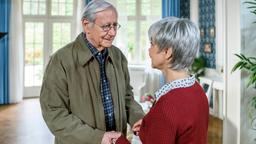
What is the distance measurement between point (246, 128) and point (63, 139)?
91.9 inches

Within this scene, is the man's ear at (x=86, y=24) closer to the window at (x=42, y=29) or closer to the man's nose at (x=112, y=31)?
the man's nose at (x=112, y=31)

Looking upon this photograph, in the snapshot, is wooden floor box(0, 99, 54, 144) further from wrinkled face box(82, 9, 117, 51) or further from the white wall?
wrinkled face box(82, 9, 117, 51)

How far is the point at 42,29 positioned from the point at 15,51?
1063 millimetres

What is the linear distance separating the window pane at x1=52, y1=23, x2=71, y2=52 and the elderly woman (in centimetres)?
732

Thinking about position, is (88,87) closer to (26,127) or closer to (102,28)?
(102,28)

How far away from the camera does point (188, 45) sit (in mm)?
1234

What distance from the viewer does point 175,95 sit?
119 centimetres

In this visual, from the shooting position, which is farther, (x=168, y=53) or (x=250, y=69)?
(x=250, y=69)

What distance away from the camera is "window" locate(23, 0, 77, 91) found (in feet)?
26.6

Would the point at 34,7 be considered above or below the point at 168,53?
above

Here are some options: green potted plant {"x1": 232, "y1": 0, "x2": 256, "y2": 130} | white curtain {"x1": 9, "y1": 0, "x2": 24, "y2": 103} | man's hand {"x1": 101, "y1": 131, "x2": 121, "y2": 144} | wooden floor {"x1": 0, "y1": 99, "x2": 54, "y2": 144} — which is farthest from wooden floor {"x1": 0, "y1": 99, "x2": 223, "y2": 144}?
man's hand {"x1": 101, "y1": 131, "x2": 121, "y2": 144}

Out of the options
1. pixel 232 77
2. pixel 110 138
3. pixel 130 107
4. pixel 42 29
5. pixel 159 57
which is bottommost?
pixel 110 138

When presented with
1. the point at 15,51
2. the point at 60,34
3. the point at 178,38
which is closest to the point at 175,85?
the point at 178,38

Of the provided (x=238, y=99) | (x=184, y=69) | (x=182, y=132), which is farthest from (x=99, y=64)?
(x=238, y=99)
